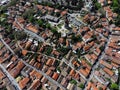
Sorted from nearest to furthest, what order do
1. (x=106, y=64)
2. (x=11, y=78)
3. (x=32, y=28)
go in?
(x=106, y=64) → (x=11, y=78) → (x=32, y=28)

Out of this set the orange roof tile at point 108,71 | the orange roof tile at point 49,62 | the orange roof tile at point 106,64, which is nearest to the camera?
the orange roof tile at point 108,71

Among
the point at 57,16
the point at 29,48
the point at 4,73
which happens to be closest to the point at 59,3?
the point at 57,16

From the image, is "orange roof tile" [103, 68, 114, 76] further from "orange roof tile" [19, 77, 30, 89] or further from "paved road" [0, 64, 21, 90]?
"paved road" [0, 64, 21, 90]

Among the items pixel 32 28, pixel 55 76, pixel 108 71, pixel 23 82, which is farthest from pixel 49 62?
pixel 108 71

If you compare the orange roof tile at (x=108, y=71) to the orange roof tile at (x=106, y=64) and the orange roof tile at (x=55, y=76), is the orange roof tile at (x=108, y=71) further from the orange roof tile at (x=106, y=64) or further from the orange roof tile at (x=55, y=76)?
the orange roof tile at (x=55, y=76)

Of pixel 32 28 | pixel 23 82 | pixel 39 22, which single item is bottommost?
pixel 23 82

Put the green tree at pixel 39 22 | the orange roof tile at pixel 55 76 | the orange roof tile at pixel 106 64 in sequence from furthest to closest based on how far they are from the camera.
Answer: the green tree at pixel 39 22 < the orange roof tile at pixel 106 64 < the orange roof tile at pixel 55 76

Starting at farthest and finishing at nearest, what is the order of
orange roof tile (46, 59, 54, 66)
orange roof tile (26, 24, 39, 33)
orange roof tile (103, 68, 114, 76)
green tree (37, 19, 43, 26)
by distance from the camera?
green tree (37, 19, 43, 26)
orange roof tile (26, 24, 39, 33)
orange roof tile (46, 59, 54, 66)
orange roof tile (103, 68, 114, 76)

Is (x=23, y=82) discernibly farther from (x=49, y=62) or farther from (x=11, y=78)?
(x=49, y=62)

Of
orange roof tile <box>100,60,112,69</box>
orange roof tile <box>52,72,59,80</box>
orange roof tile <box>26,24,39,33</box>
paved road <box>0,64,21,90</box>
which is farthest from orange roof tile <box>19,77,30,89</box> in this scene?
orange roof tile <box>100,60,112,69</box>

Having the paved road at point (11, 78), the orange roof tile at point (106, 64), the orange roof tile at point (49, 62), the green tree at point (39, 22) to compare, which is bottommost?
the paved road at point (11, 78)

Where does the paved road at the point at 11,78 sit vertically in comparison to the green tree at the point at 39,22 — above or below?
below

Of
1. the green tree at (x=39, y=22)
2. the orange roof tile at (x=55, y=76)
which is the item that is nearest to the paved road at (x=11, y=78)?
the orange roof tile at (x=55, y=76)
